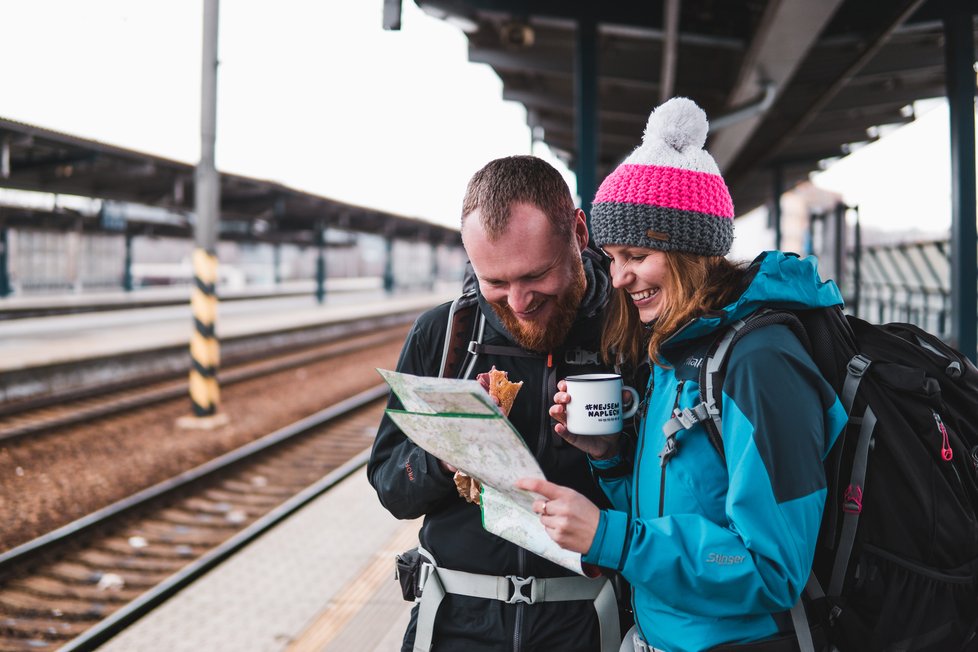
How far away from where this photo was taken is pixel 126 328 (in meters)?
17.4

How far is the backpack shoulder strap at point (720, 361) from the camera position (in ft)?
4.47

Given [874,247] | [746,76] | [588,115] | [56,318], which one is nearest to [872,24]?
[746,76]

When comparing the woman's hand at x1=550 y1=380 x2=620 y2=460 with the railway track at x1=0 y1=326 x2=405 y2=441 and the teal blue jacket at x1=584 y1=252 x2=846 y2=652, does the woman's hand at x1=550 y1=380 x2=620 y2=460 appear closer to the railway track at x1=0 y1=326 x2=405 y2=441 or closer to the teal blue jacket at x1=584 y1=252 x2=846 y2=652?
the teal blue jacket at x1=584 y1=252 x2=846 y2=652

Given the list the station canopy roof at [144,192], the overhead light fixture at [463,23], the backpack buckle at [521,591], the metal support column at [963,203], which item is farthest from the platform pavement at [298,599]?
the station canopy roof at [144,192]

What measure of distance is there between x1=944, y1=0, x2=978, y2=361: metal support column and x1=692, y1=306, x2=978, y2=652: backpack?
9.32 meters

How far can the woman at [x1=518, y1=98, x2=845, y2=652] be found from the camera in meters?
1.26

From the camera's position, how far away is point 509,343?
1844mm

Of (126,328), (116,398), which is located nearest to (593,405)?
(116,398)

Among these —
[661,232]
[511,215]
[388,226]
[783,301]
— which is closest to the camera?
[783,301]

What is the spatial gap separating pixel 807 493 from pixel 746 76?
28.6ft

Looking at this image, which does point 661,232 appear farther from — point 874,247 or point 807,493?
point 874,247

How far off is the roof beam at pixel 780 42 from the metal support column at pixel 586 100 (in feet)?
5.84

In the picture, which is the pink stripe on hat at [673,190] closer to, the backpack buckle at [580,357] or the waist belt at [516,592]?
the backpack buckle at [580,357]

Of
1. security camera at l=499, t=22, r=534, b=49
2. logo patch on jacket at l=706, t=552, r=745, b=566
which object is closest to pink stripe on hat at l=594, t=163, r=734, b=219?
logo patch on jacket at l=706, t=552, r=745, b=566
